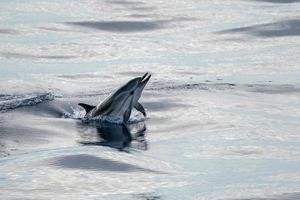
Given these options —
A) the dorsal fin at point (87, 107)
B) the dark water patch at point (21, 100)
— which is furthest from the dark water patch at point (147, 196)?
the dark water patch at point (21, 100)

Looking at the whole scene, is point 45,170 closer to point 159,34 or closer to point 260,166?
point 260,166

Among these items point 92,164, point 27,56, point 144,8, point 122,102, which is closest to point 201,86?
point 122,102

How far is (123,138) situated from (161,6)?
14.5 m

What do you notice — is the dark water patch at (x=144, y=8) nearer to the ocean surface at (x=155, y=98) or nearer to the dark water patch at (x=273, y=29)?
the ocean surface at (x=155, y=98)

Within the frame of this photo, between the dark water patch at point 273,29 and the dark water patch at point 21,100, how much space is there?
26.3 feet

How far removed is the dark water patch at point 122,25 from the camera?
2647 centimetres

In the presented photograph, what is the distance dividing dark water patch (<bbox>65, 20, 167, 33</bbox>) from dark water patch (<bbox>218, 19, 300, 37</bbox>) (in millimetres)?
1754

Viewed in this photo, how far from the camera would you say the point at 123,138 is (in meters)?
15.8

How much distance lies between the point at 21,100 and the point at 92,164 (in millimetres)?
4413

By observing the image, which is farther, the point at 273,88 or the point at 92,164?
the point at 273,88

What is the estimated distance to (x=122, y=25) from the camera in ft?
87.9

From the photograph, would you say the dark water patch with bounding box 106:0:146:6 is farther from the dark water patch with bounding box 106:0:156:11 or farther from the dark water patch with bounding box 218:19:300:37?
the dark water patch with bounding box 218:19:300:37

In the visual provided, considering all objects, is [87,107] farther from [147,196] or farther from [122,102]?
[147,196]

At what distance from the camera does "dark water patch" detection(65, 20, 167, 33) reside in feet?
86.8
